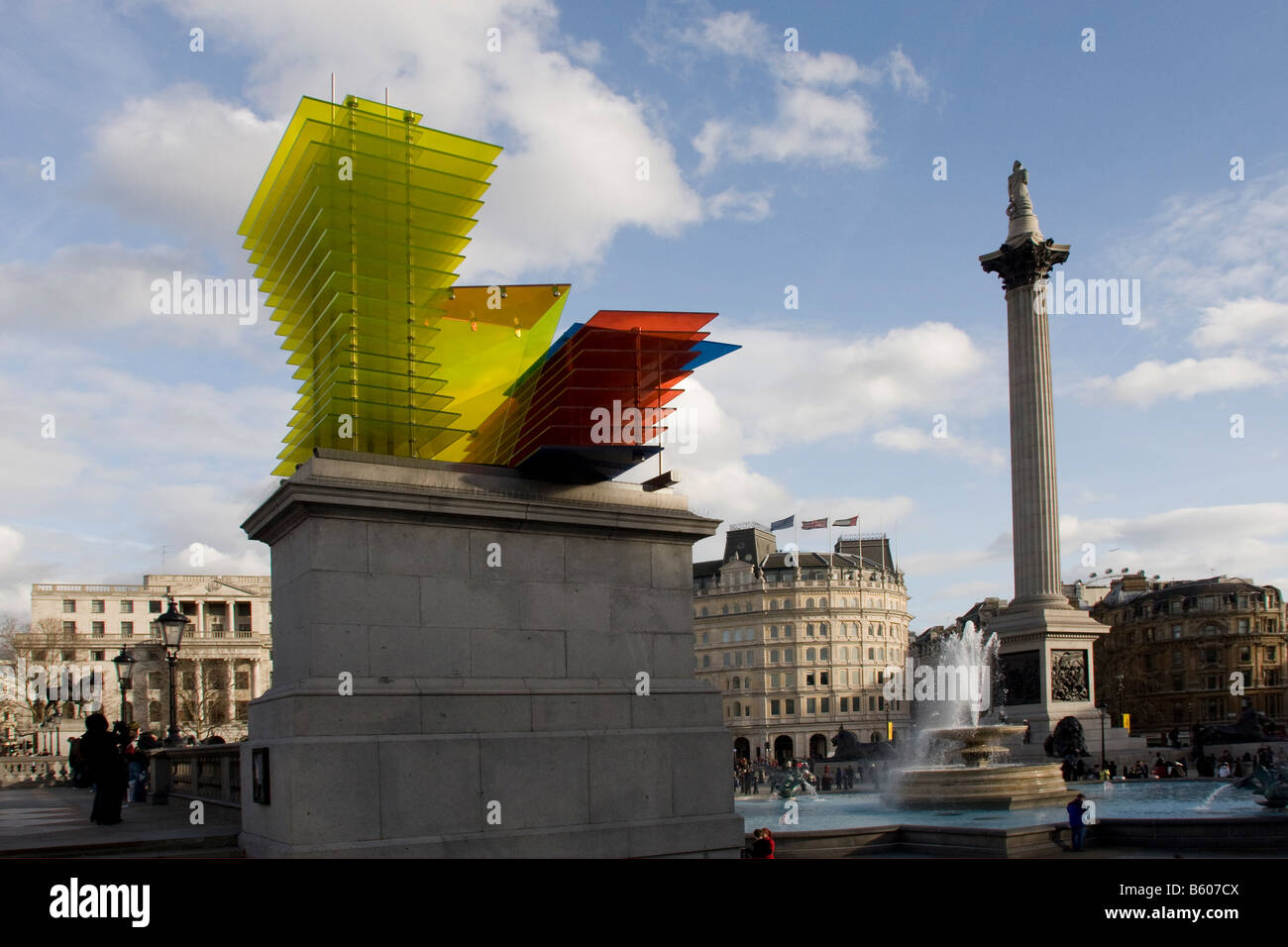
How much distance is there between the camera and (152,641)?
307ft

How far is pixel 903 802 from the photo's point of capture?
104 feet

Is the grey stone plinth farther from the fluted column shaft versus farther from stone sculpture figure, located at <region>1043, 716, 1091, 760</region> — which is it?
the fluted column shaft

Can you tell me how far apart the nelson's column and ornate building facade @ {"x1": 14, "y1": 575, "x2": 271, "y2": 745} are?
220ft

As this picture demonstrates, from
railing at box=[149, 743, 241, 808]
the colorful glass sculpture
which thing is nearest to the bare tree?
railing at box=[149, 743, 241, 808]

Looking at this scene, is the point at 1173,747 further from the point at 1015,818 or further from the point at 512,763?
the point at 512,763

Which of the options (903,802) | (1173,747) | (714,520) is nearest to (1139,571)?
(1173,747)

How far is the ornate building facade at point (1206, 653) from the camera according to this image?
108625 millimetres

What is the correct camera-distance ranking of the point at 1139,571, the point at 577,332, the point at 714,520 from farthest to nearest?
the point at 1139,571 < the point at 714,520 < the point at 577,332

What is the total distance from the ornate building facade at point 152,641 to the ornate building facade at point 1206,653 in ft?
279

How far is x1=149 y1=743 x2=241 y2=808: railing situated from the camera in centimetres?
1534

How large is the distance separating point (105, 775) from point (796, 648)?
107 m

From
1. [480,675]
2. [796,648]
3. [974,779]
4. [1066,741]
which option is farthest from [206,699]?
[480,675]

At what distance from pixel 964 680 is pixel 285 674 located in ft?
148

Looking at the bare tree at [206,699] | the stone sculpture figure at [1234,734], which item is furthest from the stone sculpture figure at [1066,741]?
the bare tree at [206,699]
